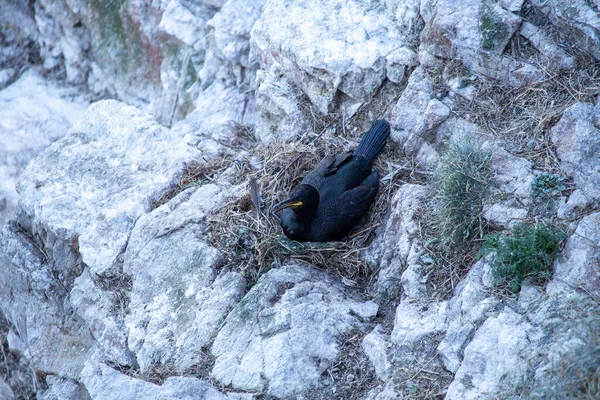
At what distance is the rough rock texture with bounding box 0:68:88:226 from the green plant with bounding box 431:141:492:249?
535 centimetres

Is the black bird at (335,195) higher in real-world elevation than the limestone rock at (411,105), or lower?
lower

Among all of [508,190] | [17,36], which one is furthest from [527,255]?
[17,36]

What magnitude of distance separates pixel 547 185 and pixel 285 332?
206 centimetres

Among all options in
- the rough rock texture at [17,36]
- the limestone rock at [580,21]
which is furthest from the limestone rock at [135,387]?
the rough rock texture at [17,36]

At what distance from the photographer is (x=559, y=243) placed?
13.2 ft

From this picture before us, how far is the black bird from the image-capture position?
214 inches

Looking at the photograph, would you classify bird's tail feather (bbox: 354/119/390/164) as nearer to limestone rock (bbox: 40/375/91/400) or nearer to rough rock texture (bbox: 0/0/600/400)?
rough rock texture (bbox: 0/0/600/400)

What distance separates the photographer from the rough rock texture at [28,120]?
8391mm

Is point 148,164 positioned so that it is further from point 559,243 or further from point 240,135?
point 559,243

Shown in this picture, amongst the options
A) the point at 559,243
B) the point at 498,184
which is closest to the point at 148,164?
the point at 498,184

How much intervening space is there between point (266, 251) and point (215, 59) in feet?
11.1

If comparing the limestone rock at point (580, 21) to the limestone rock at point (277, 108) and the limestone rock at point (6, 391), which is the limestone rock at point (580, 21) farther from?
the limestone rock at point (6, 391)

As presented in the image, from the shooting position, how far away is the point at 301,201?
544 cm

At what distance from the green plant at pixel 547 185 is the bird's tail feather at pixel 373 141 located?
158 centimetres
